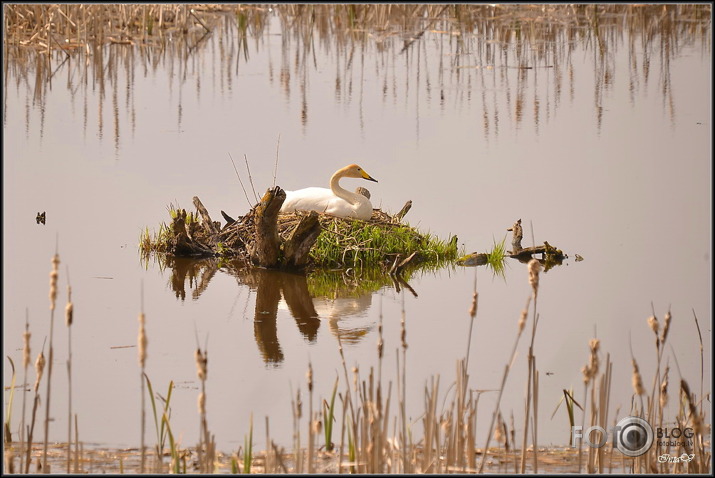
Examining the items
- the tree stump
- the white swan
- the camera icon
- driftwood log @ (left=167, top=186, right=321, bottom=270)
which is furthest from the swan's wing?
the camera icon

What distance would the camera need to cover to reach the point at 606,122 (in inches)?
577

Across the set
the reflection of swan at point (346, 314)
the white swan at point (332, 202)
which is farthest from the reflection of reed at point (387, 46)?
the reflection of swan at point (346, 314)

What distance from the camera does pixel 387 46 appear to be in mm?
18578

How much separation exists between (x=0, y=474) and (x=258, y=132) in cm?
965

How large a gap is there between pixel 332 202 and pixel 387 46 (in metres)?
8.99

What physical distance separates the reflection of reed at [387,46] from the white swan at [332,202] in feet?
14.0

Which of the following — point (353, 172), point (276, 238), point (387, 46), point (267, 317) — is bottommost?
point (267, 317)

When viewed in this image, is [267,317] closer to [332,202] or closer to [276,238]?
[276,238]

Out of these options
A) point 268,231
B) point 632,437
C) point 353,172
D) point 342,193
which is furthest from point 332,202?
point 632,437

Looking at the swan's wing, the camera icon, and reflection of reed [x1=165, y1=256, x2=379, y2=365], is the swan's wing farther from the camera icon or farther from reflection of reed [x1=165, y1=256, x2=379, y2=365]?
the camera icon

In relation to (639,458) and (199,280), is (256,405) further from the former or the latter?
(199,280)

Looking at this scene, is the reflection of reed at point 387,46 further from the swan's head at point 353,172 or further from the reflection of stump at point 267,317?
the reflection of stump at point 267,317

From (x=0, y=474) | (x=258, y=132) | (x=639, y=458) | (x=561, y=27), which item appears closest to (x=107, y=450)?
(x=0, y=474)

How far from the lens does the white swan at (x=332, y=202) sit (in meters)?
9.98
